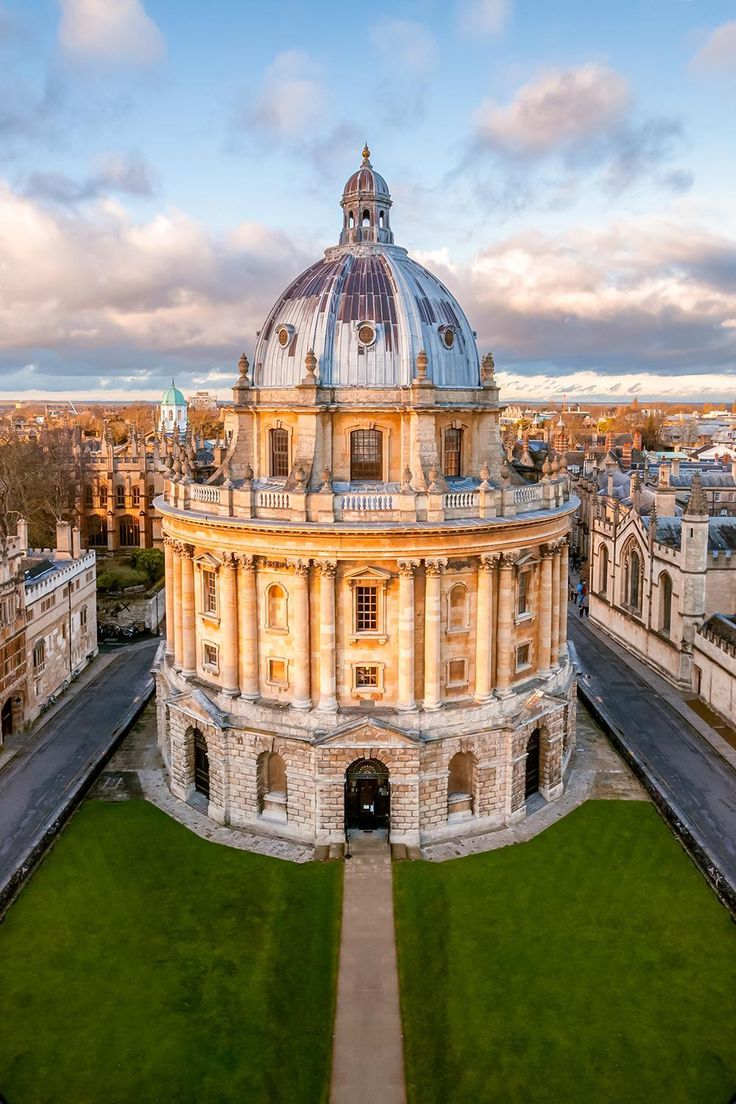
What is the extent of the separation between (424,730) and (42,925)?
1667 cm

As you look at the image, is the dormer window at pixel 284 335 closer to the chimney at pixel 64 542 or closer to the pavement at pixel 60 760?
the pavement at pixel 60 760

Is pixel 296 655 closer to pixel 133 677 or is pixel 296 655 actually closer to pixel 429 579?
pixel 429 579

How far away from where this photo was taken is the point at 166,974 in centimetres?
2878

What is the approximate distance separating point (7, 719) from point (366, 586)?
1018 inches

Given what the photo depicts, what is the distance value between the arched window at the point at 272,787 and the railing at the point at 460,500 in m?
13.6

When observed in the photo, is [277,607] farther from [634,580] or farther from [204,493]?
[634,580]

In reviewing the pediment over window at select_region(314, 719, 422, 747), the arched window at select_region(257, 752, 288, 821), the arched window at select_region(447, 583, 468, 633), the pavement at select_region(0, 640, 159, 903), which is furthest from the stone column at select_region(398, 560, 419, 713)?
the pavement at select_region(0, 640, 159, 903)

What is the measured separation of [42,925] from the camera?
103 feet

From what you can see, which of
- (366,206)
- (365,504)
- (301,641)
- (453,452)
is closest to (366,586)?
(365,504)

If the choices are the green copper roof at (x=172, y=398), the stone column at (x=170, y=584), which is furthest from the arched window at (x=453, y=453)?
the green copper roof at (x=172, y=398)

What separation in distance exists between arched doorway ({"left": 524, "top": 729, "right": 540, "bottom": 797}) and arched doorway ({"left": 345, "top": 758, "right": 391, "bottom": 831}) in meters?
7.60

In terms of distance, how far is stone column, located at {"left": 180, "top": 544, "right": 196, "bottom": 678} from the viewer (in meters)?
40.1

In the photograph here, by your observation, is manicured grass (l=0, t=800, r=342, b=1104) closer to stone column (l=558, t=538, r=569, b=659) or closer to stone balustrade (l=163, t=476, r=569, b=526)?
stone balustrade (l=163, t=476, r=569, b=526)

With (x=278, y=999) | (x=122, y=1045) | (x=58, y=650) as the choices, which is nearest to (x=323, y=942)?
(x=278, y=999)
